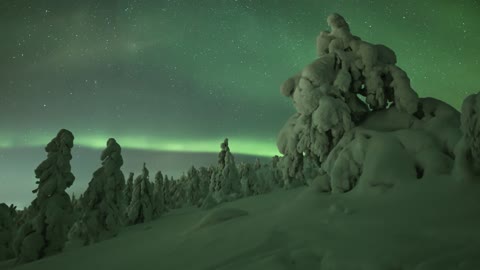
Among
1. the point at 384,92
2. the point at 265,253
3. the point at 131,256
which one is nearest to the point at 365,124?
the point at 384,92

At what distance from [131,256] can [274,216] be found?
4.75 meters

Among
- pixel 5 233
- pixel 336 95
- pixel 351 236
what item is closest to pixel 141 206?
pixel 5 233

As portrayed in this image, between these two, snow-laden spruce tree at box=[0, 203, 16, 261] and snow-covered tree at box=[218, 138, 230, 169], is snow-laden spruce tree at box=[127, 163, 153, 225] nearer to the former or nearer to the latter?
snow-laden spruce tree at box=[0, 203, 16, 261]

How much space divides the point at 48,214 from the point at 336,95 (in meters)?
18.2

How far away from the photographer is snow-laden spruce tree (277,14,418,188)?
1215 cm

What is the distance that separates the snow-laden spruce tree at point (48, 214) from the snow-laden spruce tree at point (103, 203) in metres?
3.72

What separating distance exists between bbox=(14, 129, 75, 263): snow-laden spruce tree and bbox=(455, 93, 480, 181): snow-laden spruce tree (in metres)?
20.8

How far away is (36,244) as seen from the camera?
18.4m

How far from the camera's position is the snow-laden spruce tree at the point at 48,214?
1842 cm

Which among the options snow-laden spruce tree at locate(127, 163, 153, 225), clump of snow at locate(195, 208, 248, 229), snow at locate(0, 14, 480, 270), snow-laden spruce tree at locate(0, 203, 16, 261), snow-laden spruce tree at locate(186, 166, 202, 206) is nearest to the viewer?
snow at locate(0, 14, 480, 270)

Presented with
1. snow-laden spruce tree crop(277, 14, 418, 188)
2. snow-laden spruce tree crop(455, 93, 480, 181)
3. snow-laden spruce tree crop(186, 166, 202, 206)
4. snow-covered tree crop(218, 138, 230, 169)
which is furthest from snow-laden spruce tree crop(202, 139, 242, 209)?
snow-laden spruce tree crop(455, 93, 480, 181)

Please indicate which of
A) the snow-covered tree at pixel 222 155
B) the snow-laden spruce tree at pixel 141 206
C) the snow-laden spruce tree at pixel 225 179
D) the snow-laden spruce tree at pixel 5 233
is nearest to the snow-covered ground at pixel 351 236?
the snow-laden spruce tree at pixel 5 233

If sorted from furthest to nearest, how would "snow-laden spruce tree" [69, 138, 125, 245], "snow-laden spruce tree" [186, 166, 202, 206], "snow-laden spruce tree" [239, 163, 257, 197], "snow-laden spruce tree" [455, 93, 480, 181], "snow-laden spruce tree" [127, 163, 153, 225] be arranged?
1. "snow-laden spruce tree" [186, 166, 202, 206]
2. "snow-laden spruce tree" [239, 163, 257, 197]
3. "snow-laden spruce tree" [127, 163, 153, 225]
4. "snow-laden spruce tree" [69, 138, 125, 245]
5. "snow-laden spruce tree" [455, 93, 480, 181]

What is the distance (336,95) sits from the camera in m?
12.9
